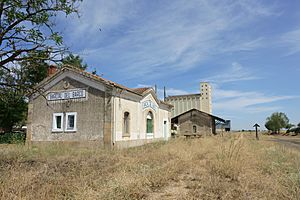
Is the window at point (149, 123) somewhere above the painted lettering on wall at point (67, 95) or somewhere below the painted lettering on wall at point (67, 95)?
below

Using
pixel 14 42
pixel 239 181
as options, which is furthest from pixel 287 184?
pixel 14 42

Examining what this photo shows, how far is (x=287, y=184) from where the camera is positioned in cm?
521

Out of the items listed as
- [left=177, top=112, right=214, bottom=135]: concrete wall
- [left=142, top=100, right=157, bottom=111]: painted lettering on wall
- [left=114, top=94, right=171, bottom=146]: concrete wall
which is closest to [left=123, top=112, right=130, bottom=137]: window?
[left=114, top=94, right=171, bottom=146]: concrete wall

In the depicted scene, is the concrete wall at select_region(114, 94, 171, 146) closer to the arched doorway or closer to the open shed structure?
the arched doorway

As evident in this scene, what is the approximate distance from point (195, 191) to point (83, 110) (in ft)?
34.7

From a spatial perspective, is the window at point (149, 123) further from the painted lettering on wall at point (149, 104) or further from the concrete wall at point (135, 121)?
the painted lettering on wall at point (149, 104)

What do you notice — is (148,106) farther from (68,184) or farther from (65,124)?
(68,184)

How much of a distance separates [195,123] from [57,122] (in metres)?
20.7

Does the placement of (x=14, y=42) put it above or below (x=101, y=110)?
above

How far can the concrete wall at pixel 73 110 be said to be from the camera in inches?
535

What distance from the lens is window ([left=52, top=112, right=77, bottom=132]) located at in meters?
14.3

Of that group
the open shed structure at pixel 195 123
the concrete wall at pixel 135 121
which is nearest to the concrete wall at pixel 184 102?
the open shed structure at pixel 195 123

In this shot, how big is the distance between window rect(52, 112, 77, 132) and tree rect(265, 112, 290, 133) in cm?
6727

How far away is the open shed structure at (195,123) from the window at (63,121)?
62.3ft
